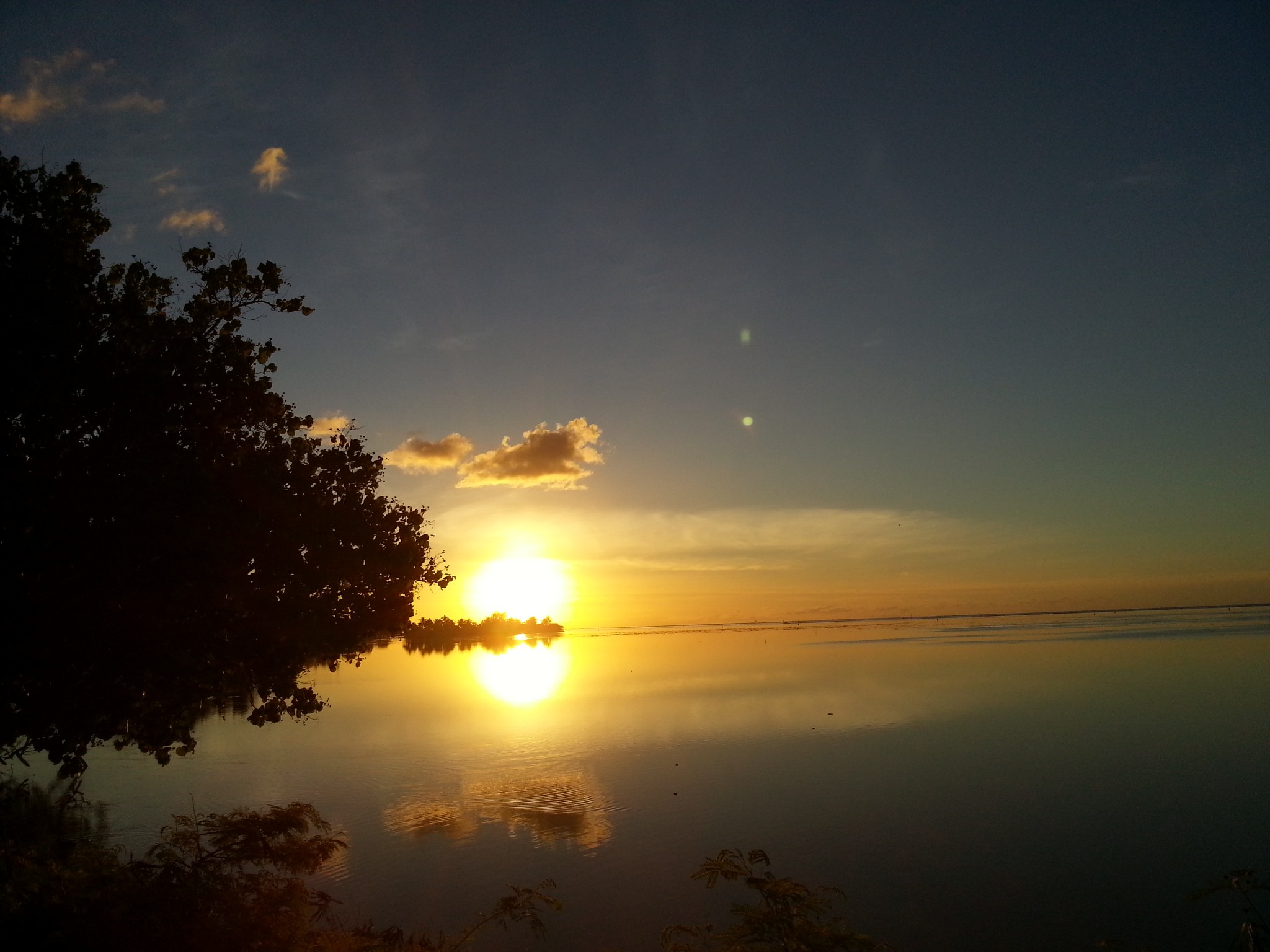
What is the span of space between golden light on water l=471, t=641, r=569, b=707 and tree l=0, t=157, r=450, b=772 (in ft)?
155

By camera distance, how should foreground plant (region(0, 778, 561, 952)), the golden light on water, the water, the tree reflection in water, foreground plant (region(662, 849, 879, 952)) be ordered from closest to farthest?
1. foreground plant (region(662, 849, 879, 952))
2. foreground plant (region(0, 778, 561, 952))
3. the tree reflection in water
4. the water
5. the golden light on water

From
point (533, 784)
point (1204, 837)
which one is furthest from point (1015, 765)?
point (533, 784)

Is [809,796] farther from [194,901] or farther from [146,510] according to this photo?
[146,510]

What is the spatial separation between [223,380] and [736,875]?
1524 centimetres

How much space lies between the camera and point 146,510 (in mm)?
15797

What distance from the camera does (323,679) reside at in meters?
92.6

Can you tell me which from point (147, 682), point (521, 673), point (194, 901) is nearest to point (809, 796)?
point (194, 901)

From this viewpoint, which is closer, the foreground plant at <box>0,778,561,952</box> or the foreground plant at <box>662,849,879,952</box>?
the foreground plant at <box>662,849,879,952</box>

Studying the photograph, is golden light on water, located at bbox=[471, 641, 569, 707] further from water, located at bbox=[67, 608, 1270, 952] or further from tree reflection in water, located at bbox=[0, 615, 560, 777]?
tree reflection in water, located at bbox=[0, 615, 560, 777]

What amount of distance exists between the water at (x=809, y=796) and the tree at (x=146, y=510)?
837 centimetres

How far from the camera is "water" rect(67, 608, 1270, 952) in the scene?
797 inches

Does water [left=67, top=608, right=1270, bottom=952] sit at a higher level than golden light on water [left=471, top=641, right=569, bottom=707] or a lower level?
higher

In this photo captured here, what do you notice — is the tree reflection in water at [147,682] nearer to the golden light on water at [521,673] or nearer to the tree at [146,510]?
the tree at [146,510]

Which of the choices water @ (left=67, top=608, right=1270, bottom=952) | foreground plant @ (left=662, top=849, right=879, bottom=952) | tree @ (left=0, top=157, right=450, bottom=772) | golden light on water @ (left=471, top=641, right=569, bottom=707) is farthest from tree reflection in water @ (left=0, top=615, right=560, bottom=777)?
golden light on water @ (left=471, top=641, right=569, bottom=707)
